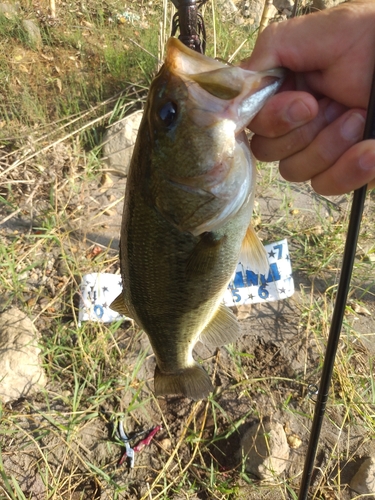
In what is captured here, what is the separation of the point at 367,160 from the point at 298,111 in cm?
24

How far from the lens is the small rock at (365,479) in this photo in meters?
1.91

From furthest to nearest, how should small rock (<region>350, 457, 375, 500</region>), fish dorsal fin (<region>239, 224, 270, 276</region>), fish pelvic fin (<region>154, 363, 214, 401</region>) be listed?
small rock (<region>350, 457, 375, 500</region>) → fish pelvic fin (<region>154, 363, 214, 401</region>) → fish dorsal fin (<region>239, 224, 270, 276</region>)

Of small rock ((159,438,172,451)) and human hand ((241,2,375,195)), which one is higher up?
human hand ((241,2,375,195))

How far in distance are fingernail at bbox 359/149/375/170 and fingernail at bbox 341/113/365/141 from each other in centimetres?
13

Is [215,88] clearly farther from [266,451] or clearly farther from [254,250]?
[266,451]

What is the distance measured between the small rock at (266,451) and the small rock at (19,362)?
121cm

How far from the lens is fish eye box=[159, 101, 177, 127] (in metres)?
1.08

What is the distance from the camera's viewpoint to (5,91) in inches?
154

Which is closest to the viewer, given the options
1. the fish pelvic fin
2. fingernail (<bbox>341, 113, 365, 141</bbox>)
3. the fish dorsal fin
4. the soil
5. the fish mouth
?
the fish mouth

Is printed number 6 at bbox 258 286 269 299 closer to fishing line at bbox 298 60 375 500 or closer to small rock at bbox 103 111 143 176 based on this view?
fishing line at bbox 298 60 375 500

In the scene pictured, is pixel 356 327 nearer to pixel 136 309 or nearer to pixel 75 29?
pixel 136 309

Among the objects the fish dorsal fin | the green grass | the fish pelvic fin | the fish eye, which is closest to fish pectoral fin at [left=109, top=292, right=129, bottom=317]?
the fish pelvic fin

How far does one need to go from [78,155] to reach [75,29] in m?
2.45

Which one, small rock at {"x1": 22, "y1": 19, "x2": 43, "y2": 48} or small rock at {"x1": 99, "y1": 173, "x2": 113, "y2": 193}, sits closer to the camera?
small rock at {"x1": 99, "y1": 173, "x2": 113, "y2": 193}
